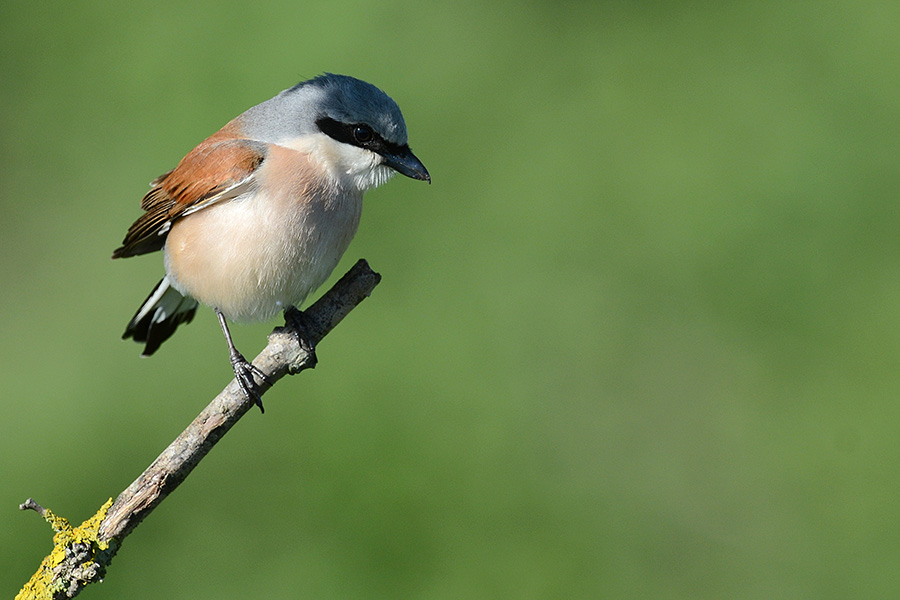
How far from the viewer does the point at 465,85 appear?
5480 mm

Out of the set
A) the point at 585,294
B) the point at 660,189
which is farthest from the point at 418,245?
the point at 660,189

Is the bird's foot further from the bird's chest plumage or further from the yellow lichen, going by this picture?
the yellow lichen

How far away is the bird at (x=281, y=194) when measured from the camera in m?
2.82

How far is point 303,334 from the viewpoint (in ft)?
8.78

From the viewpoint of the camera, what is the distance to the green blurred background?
4.26 m

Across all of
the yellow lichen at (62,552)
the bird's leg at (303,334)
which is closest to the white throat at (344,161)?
the bird's leg at (303,334)

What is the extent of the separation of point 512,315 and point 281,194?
221 cm

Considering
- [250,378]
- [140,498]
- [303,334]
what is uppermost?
[303,334]

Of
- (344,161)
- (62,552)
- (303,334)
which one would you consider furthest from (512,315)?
(62,552)

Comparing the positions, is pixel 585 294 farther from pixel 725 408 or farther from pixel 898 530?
pixel 898 530

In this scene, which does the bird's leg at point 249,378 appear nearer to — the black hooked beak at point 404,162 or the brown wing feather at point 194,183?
the brown wing feather at point 194,183

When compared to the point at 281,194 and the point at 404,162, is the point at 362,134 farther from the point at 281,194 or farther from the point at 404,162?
the point at 281,194

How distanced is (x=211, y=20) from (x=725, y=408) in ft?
11.2

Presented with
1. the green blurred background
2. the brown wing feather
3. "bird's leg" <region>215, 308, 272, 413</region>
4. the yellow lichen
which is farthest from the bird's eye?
the green blurred background
